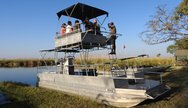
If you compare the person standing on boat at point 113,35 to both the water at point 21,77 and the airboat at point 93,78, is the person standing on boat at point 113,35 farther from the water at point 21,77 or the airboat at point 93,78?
the water at point 21,77

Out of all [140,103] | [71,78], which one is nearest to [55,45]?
[71,78]

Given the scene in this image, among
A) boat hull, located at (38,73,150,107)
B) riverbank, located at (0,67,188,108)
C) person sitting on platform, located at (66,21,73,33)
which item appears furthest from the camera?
person sitting on platform, located at (66,21,73,33)

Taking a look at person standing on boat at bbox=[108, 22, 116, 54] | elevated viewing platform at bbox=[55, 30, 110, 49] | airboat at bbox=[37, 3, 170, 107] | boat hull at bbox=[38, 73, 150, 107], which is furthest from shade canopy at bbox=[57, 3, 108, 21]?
boat hull at bbox=[38, 73, 150, 107]

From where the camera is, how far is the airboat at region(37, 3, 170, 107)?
31.0 feet

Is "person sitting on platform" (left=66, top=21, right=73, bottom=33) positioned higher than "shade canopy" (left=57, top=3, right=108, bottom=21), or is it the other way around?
"shade canopy" (left=57, top=3, right=108, bottom=21)

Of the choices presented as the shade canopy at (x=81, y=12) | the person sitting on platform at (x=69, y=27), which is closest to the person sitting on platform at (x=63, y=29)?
the person sitting on platform at (x=69, y=27)

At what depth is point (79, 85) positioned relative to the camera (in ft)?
38.4

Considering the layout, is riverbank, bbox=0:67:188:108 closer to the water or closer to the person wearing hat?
the person wearing hat

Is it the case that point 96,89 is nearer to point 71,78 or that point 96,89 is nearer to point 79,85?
point 79,85

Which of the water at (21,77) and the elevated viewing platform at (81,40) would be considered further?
the water at (21,77)

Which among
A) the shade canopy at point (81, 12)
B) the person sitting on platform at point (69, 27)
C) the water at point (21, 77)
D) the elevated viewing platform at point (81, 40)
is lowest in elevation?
the water at point (21, 77)

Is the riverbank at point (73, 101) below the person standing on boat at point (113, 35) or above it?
below

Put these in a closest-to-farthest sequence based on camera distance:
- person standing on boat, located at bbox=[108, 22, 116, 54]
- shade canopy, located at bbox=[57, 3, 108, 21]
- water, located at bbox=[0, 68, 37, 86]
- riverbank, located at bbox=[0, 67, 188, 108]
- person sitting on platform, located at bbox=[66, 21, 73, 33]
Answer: riverbank, located at bbox=[0, 67, 188, 108] < person standing on boat, located at bbox=[108, 22, 116, 54] < shade canopy, located at bbox=[57, 3, 108, 21] < person sitting on platform, located at bbox=[66, 21, 73, 33] < water, located at bbox=[0, 68, 37, 86]

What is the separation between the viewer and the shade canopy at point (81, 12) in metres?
12.9
